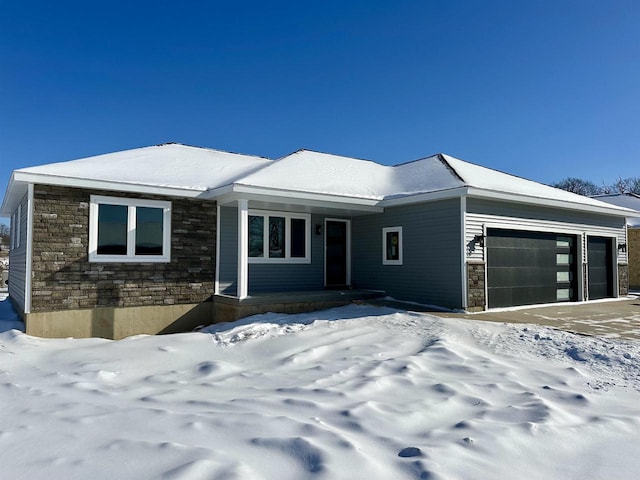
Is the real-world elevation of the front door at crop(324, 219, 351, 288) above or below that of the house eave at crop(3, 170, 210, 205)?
below

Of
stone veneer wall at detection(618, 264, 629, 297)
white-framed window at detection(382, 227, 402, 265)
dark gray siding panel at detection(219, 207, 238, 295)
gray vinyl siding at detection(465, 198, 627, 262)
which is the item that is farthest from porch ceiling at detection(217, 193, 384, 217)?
stone veneer wall at detection(618, 264, 629, 297)

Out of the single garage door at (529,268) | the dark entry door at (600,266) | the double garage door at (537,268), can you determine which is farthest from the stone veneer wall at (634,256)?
the single garage door at (529,268)

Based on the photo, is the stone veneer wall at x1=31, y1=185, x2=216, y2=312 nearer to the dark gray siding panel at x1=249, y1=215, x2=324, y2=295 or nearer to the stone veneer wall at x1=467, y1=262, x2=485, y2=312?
the dark gray siding panel at x1=249, y1=215, x2=324, y2=295

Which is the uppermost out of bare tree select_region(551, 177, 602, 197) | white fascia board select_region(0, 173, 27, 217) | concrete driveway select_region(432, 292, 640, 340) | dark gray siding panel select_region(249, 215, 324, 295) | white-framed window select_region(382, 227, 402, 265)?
bare tree select_region(551, 177, 602, 197)

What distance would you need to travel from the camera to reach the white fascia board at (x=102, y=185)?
8203mm

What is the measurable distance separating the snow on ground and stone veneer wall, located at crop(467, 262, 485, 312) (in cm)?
190

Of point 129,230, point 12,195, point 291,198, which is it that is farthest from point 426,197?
point 12,195

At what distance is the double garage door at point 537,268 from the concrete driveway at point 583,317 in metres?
0.42

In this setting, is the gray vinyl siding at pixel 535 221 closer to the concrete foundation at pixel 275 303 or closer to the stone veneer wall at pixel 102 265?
the concrete foundation at pixel 275 303

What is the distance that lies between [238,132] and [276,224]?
7.56m

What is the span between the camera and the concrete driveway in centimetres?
773

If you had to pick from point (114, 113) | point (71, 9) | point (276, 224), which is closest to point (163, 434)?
point (276, 224)

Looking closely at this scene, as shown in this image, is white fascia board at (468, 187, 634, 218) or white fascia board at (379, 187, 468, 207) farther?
white fascia board at (468, 187, 634, 218)

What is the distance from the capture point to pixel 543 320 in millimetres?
8867
